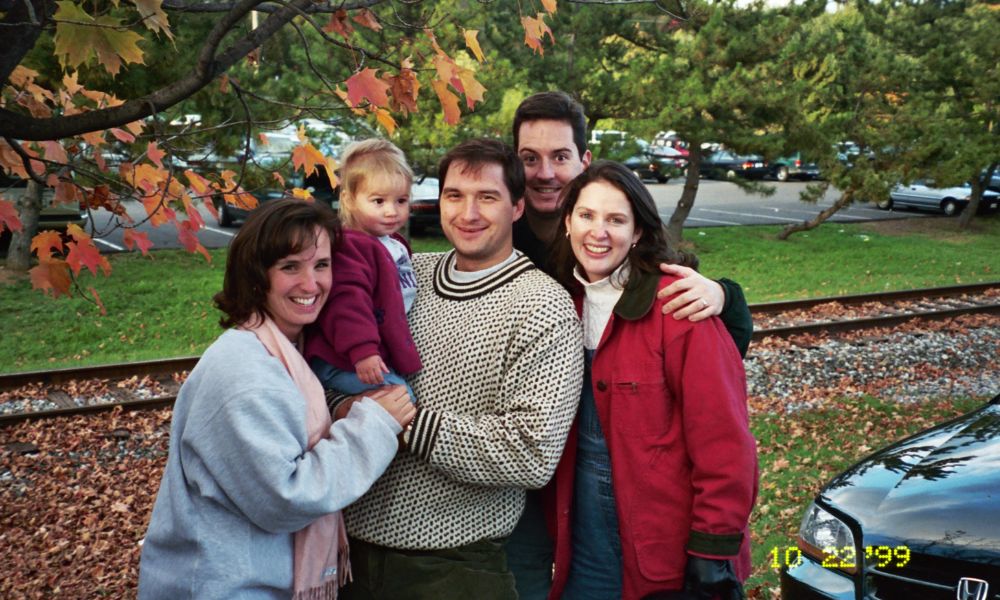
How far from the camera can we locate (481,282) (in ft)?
9.72

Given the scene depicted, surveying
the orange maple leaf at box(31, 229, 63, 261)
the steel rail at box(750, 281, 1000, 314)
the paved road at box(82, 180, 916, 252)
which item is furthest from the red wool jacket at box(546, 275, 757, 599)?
the paved road at box(82, 180, 916, 252)

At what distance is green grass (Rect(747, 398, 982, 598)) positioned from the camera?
19.6ft

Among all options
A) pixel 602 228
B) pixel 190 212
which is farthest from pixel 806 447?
pixel 602 228

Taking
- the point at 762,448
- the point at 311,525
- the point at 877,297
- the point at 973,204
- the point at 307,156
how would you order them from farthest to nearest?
the point at 973,204
the point at 877,297
the point at 762,448
the point at 307,156
the point at 311,525

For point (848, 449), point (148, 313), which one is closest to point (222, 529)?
point (848, 449)

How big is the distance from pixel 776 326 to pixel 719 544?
9431 millimetres

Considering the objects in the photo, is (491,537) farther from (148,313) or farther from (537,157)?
(148,313)

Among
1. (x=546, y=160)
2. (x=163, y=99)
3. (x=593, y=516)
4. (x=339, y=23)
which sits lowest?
(x=593, y=516)

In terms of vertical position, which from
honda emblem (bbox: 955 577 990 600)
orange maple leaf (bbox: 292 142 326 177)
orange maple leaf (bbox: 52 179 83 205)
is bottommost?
honda emblem (bbox: 955 577 990 600)

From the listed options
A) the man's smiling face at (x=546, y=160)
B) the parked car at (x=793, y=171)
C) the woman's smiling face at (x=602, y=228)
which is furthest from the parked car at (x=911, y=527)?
the parked car at (x=793, y=171)

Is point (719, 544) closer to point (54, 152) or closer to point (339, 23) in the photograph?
point (339, 23)

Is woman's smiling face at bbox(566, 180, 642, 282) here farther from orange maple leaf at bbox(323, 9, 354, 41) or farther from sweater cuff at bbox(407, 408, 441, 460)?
orange maple leaf at bbox(323, 9, 354, 41)

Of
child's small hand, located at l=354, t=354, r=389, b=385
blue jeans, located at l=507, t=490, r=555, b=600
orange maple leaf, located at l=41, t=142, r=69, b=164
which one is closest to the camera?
child's small hand, located at l=354, t=354, r=389, b=385

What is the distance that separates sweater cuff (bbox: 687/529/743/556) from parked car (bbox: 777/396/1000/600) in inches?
46.1
